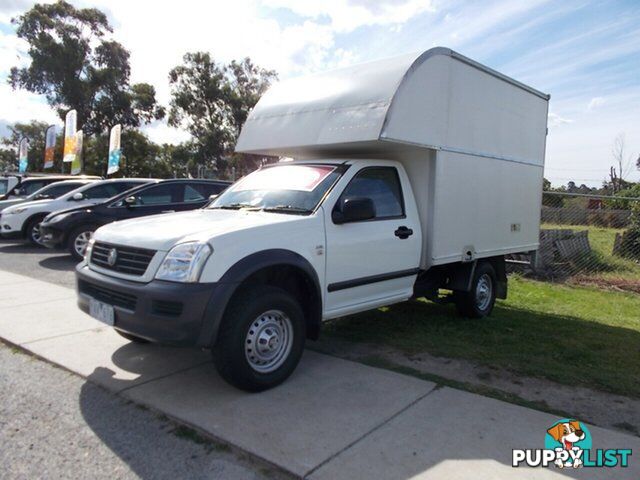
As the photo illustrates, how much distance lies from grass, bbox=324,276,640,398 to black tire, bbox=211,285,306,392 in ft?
4.87

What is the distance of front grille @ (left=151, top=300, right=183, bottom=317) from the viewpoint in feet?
11.2

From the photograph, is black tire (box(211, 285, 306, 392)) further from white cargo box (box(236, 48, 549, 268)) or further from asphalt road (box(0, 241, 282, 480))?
white cargo box (box(236, 48, 549, 268))

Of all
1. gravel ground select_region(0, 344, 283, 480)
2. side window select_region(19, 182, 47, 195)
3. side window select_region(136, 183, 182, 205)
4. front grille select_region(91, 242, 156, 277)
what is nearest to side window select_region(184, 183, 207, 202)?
side window select_region(136, 183, 182, 205)

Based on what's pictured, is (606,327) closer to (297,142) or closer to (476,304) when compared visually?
(476,304)

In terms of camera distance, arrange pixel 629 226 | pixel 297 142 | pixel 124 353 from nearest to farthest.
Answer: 1. pixel 124 353
2. pixel 297 142
3. pixel 629 226

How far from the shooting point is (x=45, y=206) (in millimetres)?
11859

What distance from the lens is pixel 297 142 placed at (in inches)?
206

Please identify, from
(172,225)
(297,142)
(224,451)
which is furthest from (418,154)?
(224,451)

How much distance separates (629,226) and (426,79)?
8402 millimetres

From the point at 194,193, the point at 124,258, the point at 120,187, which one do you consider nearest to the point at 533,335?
the point at 124,258

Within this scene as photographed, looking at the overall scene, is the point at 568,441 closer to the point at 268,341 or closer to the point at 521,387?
the point at 521,387

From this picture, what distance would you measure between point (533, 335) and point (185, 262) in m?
4.15

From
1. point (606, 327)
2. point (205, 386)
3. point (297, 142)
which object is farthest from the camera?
point (606, 327)

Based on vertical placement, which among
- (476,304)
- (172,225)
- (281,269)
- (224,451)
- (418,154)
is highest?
(418,154)
